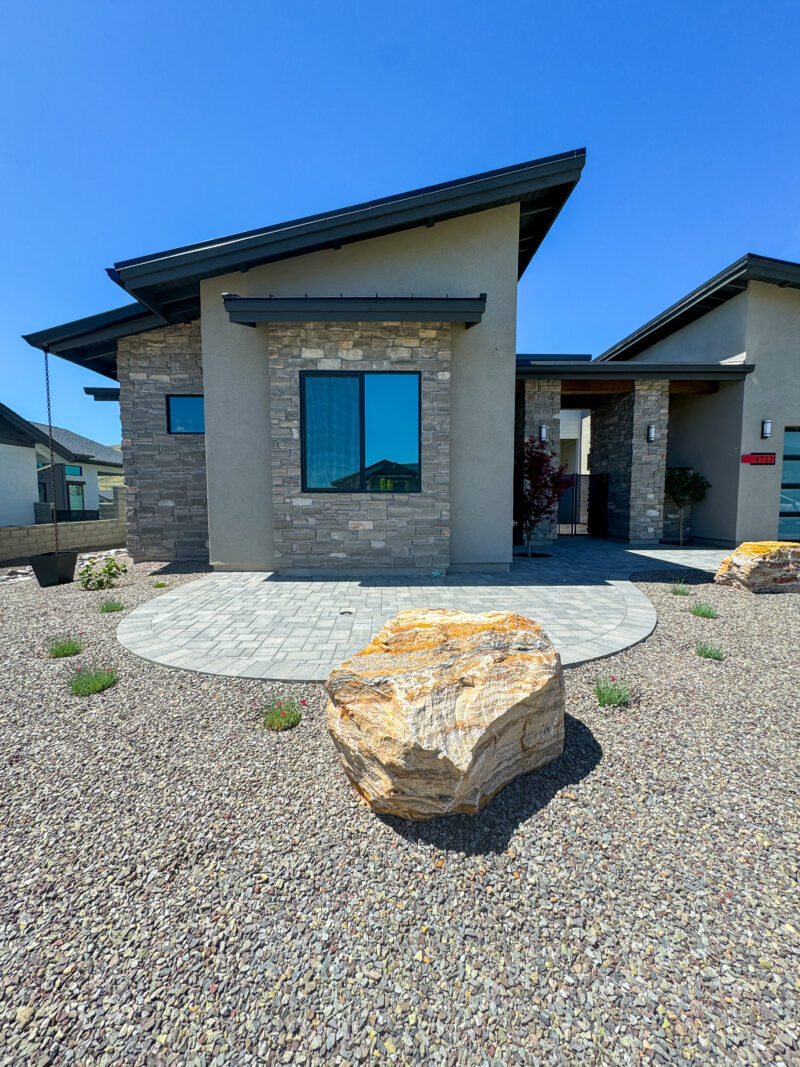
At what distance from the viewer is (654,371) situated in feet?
35.6

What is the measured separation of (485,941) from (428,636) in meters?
1.53

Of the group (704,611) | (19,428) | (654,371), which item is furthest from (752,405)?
(19,428)

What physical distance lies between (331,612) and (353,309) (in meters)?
4.57

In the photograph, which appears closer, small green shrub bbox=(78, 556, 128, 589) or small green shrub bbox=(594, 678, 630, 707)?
small green shrub bbox=(594, 678, 630, 707)

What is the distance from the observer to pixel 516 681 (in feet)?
8.18

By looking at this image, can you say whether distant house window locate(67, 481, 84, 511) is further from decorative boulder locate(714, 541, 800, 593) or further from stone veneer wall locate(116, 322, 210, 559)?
decorative boulder locate(714, 541, 800, 593)

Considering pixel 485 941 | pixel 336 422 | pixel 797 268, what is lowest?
pixel 485 941

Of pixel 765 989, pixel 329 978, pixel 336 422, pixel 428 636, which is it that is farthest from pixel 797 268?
pixel 329 978

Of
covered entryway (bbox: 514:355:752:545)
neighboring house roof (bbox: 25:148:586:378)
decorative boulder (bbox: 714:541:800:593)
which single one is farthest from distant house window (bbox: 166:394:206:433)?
decorative boulder (bbox: 714:541:800:593)

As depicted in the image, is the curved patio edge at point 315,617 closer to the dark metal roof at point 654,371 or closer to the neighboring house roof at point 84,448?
the dark metal roof at point 654,371

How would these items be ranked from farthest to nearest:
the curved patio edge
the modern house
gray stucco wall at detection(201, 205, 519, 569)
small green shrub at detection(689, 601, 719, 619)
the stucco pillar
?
1. the stucco pillar
2. gray stucco wall at detection(201, 205, 519, 569)
3. the modern house
4. small green shrub at detection(689, 601, 719, 619)
5. the curved patio edge

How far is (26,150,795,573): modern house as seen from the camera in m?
6.79

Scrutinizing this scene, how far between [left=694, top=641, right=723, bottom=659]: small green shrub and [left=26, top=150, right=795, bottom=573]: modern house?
12.7 ft

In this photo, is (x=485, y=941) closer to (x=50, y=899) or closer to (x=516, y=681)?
(x=516, y=681)
